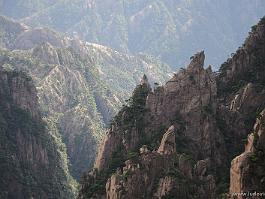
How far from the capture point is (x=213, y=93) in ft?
322

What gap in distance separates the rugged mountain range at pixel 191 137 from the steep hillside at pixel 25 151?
42445mm

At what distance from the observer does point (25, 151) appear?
155 m

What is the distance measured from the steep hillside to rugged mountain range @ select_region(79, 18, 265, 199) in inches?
1671

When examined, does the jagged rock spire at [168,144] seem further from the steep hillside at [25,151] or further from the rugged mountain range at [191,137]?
the steep hillside at [25,151]

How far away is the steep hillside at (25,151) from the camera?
142 m

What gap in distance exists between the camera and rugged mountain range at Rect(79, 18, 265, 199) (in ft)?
264

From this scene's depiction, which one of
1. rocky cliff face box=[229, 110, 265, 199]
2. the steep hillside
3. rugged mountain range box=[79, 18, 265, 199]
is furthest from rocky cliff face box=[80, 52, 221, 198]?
the steep hillside

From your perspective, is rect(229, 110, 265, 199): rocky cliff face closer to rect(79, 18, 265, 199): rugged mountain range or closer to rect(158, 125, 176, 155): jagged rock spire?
rect(79, 18, 265, 199): rugged mountain range

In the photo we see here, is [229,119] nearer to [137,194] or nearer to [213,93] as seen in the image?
[213,93]

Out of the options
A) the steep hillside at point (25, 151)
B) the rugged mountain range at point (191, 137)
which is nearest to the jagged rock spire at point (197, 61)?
the rugged mountain range at point (191, 137)

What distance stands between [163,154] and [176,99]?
15.9m

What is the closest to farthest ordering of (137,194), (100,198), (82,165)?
(137,194) < (100,198) < (82,165)

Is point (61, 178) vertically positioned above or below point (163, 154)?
above

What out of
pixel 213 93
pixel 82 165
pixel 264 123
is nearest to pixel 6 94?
pixel 82 165
